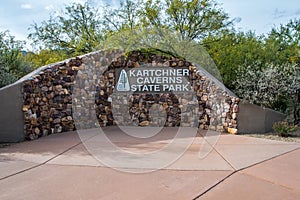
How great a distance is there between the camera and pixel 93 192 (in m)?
2.45

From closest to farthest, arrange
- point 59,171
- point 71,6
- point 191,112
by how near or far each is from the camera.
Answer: point 59,171, point 191,112, point 71,6

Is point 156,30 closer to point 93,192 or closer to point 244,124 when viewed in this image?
point 244,124

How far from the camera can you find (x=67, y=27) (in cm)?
916

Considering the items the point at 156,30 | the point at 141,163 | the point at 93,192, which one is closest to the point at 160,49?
the point at 156,30

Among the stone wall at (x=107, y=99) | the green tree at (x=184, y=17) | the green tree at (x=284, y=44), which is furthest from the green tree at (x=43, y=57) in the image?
the green tree at (x=284, y=44)

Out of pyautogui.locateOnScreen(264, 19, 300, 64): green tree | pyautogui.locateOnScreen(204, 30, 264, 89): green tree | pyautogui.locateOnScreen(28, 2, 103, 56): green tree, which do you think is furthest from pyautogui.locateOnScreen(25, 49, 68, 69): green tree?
pyautogui.locateOnScreen(264, 19, 300, 64): green tree

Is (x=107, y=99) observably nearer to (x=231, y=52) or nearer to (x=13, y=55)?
(x=231, y=52)

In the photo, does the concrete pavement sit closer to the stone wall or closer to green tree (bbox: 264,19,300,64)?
the stone wall

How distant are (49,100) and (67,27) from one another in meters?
4.65

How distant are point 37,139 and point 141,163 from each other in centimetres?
257

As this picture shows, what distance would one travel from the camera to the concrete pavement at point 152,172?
7.98 feet

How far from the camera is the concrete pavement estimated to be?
7.98 feet

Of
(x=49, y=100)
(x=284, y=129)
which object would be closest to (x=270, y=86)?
(x=284, y=129)

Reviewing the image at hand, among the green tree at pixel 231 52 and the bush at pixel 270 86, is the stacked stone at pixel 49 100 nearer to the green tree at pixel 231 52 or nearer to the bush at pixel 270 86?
the green tree at pixel 231 52
